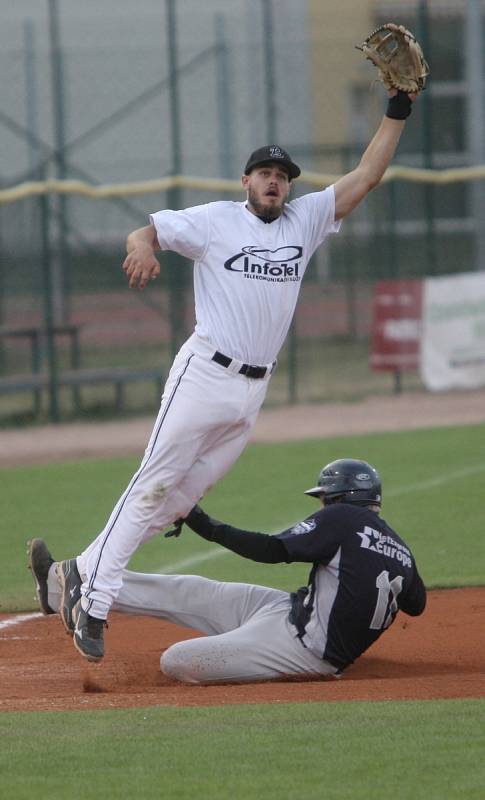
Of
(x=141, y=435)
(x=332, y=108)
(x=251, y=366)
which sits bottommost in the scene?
(x=141, y=435)

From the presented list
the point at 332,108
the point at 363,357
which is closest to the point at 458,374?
the point at 363,357

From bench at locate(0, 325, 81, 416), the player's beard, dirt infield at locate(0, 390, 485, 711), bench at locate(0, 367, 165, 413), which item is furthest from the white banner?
the player's beard

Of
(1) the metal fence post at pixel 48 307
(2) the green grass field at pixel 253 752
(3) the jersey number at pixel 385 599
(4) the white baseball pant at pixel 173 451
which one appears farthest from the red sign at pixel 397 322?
(2) the green grass field at pixel 253 752

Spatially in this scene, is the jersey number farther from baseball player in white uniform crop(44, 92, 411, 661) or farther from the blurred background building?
the blurred background building

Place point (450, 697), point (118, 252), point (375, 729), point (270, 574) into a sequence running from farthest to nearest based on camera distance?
Answer: point (118, 252)
point (270, 574)
point (450, 697)
point (375, 729)

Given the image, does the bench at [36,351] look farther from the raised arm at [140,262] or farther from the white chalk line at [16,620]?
the raised arm at [140,262]

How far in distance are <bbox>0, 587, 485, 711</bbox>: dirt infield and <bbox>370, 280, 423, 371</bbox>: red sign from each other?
942cm

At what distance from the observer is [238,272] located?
576cm

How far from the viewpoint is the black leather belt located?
18.6ft

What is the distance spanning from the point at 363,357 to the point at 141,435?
4.81 meters

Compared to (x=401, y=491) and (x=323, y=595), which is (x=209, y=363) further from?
(x=401, y=491)

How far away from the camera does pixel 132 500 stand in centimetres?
572

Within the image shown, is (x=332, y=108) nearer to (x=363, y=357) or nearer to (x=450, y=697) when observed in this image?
(x=363, y=357)

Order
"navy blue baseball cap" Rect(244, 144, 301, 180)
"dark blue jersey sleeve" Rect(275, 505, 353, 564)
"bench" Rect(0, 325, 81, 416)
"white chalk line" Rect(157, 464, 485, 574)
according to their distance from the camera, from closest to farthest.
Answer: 1. "dark blue jersey sleeve" Rect(275, 505, 353, 564)
2. "navy blue baseball cap" Rect(244, 144, 301, 180)
3. "white chalk line" Rect(157, 464, 485, 574)
4. "bench" Rect(0, 325, 81, 416)
